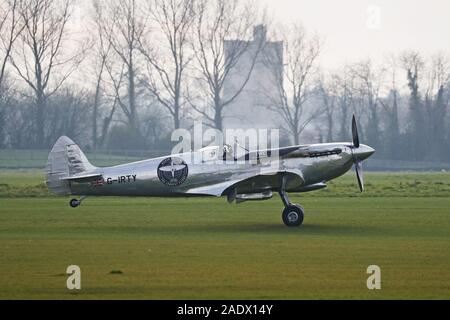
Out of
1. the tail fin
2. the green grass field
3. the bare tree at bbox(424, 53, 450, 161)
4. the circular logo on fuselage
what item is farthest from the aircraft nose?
the bare tree at bbox(424, 53, 450, 161)

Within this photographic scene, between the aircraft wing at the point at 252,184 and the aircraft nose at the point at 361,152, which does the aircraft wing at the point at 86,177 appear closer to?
the aircraft wing at the point at 252,184

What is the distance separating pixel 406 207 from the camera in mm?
32719

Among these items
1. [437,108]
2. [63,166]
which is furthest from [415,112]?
[63,166]

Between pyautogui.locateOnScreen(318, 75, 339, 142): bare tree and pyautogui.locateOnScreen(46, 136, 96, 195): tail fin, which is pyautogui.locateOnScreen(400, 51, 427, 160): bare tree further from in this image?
pyautogui.locateOnScreen(46, 136, 96, 195): tail fin

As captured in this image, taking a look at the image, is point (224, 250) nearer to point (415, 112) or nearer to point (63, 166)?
point (63, 166)

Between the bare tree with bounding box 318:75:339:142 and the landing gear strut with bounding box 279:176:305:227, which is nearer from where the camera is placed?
the landing gear strut with bounding box 279:176:305:227

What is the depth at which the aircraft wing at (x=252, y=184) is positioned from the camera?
85.7 ft

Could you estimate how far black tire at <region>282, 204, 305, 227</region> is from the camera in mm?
25828

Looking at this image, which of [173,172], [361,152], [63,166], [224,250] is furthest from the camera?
[63,166]

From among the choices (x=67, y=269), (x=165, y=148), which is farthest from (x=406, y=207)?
(x=165, y=148)

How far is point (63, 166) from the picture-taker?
1108 inches

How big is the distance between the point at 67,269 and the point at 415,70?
7620cm

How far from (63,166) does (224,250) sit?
856cm

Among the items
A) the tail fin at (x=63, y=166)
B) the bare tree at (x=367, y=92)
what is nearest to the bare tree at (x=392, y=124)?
the bare tree at (x=367, y=92)
